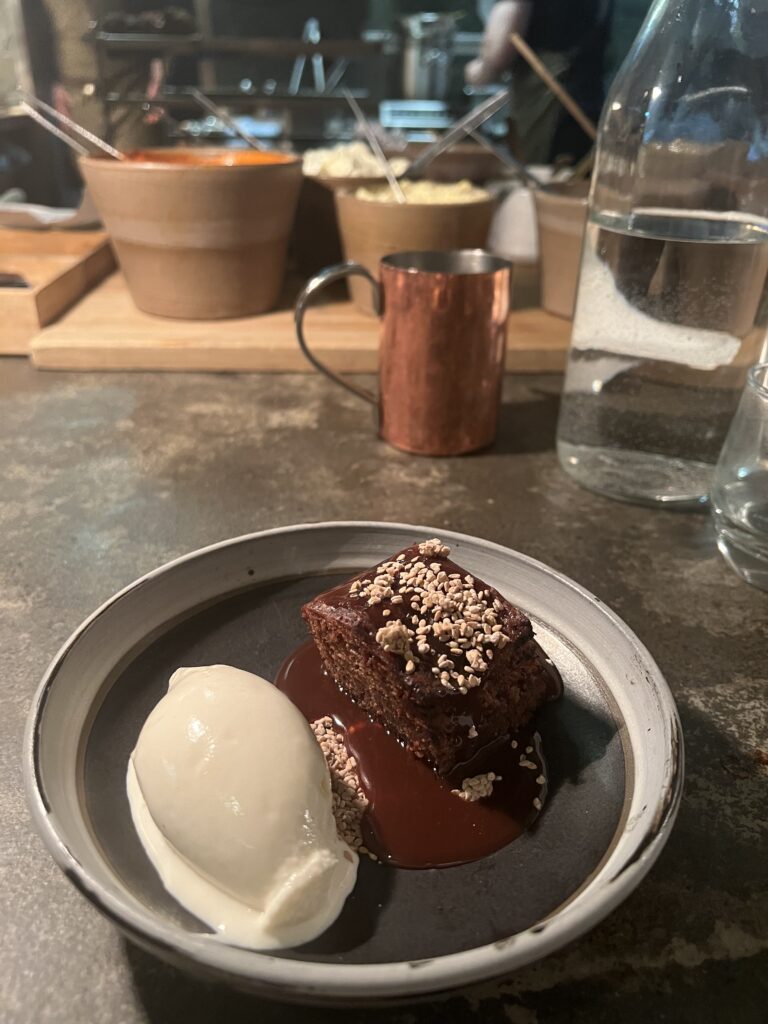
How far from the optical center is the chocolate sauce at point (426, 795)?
1.63 feet

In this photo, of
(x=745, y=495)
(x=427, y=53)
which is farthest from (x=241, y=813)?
(x=427, y=53)

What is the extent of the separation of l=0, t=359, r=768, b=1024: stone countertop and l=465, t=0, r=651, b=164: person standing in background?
3.12ft

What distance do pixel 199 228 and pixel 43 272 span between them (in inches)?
19.8

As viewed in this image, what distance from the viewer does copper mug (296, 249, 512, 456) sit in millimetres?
1009

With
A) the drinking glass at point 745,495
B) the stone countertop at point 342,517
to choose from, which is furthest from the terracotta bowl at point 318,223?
the drinking glass at point 745,495

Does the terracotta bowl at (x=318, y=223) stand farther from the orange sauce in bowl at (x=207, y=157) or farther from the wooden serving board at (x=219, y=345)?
the wooden serving board at (x=219, y=345)

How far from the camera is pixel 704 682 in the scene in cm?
69

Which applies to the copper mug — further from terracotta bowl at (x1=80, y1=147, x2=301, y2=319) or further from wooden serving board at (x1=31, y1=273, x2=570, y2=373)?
terracotta bowl at (x1=80, y1=147, x2=301, y2=319)

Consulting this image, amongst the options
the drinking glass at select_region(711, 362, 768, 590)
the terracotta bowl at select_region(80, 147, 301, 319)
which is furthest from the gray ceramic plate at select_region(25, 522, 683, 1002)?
the terracotta bowl at select_region(80, 147, 301, 319)

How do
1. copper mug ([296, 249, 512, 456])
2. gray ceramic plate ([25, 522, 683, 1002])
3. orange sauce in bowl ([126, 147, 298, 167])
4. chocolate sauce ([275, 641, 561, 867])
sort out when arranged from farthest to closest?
orange sauce in bowl ([126, 147, 298, 167]), copper mug ([296, 249, 512, 456]), chocolate sauce ([275, 641, 561, 867]), gray ceramic plate ([25, 522, 683, 1002])

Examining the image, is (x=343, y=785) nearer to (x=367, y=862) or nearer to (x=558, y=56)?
(x=367, y=862)

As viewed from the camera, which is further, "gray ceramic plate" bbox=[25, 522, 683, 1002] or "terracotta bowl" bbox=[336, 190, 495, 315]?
"terracotta bowl" bbox=[336, 190, 495, 315]

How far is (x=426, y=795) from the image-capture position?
54cm

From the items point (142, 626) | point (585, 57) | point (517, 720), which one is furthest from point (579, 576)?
point (585, 57)
